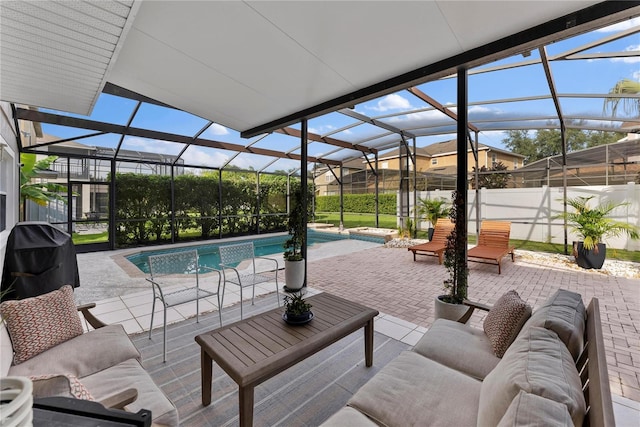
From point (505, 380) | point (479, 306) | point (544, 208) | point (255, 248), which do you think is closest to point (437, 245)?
point (544, 208)

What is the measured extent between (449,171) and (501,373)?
12.5m

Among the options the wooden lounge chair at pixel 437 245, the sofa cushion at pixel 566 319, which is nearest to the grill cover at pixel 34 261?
the sofa cushion at pixel 566 319

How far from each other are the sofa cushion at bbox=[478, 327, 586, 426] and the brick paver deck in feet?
6.36

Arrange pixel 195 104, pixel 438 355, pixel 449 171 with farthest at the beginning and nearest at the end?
1. pixel 449 171
2. pixel 195 104
3. pixel 438 355

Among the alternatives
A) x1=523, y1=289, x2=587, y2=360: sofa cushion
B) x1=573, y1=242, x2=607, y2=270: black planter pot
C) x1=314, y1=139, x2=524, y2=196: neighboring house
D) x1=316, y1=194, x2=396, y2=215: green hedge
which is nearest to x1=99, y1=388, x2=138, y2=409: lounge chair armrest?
x1=523, y1=289, x2=587, y2=360: sofa cushion

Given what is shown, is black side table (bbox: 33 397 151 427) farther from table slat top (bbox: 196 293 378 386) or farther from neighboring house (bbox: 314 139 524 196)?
neighboring house (bbox: 314 139 524 196)

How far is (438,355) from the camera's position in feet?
6.77

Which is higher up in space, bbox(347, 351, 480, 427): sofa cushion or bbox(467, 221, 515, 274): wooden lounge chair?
bbox(467, 221, 515, 274): wooden lounge chair

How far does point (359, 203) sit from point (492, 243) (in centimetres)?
878

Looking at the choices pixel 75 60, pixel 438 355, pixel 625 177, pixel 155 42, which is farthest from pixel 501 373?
pixel 625 177

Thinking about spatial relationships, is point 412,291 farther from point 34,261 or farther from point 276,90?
point 34,261

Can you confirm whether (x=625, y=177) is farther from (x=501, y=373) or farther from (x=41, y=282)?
(x=41, y=282)

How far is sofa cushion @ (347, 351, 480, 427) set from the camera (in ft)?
4.84

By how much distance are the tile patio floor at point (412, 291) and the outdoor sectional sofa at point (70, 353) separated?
1371 mm
